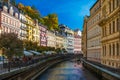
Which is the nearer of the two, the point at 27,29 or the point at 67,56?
the point at 27,29

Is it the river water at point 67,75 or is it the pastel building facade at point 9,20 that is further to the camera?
the pastel building facade at point 9,20

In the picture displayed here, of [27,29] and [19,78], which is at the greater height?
[27,29]

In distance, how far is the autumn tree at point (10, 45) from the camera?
50312mm

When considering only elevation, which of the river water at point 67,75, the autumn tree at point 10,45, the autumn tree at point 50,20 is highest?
the autumn tree at point 50,20

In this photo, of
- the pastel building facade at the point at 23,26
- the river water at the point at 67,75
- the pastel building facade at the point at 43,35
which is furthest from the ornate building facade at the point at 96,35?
the pastel building facade at the point at 43,35

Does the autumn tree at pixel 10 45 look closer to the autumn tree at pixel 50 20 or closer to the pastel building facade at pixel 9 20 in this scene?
the pastel building facade at pixel 9 20

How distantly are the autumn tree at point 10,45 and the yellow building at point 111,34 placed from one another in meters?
14.8

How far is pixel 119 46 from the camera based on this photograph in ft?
153

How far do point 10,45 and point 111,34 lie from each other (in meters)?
16.5

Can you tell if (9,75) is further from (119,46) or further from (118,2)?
(118,2)

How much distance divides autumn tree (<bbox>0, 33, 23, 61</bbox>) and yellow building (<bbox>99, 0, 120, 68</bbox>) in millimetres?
14837

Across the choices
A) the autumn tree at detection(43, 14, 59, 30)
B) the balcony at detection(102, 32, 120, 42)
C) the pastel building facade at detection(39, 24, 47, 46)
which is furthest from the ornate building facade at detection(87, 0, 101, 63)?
the autumn tree at detection(43, 14, 59, 30)

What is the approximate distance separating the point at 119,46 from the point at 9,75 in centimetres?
1808

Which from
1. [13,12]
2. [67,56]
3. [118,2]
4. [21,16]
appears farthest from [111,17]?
[67,56]
